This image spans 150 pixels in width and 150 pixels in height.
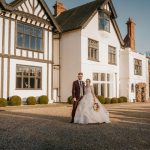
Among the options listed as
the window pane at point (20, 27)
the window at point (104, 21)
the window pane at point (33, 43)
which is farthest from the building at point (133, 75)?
the window pane at point (20, 27)

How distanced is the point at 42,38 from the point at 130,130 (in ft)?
50.0

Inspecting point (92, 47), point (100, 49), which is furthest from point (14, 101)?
point (100, 49)

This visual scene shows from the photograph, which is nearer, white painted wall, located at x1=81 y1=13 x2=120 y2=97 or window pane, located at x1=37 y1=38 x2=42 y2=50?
window pane, located at x1=37 y1=38 x2=42 y2=50

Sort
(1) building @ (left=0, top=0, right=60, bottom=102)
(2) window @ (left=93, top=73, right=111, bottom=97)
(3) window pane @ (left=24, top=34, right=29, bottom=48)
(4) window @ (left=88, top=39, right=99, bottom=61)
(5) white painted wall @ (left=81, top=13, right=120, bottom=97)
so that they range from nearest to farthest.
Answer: (1) building @ (left=0, top=0, right=60, bottom=102) < (3) window pane @ (left=24, top=34, right=29, bottom=48) < (5) white painted wall @ (left=81, top=13, right=120, bottom=97) < (4) window @ (left=88, top=39, right=99, bottom=61) < (2) window @ (left=93, top=73, right=111, bottom=97)

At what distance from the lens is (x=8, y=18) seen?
19.7m

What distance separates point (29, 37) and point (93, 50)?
22.7ft

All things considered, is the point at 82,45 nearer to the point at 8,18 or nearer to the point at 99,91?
the point at 99,91

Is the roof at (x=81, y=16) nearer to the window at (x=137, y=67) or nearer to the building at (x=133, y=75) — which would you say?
the building at (x=133, y=75)

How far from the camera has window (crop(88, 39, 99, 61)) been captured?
81.8 feet

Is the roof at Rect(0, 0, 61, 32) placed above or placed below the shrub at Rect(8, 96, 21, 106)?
above

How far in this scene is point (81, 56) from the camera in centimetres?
2367

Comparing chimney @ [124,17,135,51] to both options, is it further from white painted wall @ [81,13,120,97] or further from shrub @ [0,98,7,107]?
shrub @ [0,98,7,107]

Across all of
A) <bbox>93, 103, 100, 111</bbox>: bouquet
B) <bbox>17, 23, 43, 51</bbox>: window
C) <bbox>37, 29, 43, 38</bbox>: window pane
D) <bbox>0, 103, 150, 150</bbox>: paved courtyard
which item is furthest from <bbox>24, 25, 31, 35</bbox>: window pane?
<bbox>0, 103, 150, 150</bbox>: paved courtyard

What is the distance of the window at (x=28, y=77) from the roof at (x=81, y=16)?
18.6ft
